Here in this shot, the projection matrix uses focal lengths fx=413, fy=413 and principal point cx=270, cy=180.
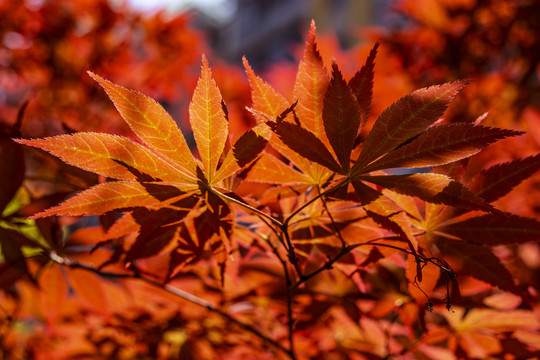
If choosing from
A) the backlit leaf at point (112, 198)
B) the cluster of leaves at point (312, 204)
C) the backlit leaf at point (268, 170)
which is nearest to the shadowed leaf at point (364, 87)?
the cluster of leaves at point (312, 204)

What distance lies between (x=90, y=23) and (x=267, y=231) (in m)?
2.44

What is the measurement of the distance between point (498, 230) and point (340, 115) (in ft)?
0.82

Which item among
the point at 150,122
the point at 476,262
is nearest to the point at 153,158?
the point at 150,122

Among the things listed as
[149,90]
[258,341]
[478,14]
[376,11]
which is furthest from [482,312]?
[376,11]

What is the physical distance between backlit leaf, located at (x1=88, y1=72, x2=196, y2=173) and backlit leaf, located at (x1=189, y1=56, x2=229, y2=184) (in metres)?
0.02

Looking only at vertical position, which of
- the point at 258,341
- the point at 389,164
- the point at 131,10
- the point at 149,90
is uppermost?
the point at 131,10

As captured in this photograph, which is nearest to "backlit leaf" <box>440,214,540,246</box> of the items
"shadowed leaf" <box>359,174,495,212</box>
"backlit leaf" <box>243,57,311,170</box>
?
"shadowed leaf" <box>359,174,495,212</box>

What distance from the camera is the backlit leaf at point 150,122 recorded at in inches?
15.2

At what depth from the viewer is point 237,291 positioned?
835 mm

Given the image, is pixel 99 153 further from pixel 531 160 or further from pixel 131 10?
pixel 131 10

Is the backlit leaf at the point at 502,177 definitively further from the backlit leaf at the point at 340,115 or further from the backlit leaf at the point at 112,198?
the backlit leaf at the point at 112,198

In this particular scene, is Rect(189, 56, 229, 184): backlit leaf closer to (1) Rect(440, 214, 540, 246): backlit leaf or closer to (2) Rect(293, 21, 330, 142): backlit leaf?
(2) Rect(293, 21, 330, 142): backlit leaf

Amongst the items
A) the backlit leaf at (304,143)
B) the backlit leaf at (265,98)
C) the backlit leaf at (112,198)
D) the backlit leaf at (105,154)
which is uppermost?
the backlit leaf at (265,98)

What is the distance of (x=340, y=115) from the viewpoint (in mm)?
392
